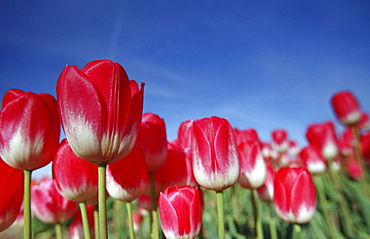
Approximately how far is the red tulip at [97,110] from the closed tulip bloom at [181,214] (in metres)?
0.22

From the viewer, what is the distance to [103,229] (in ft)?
1.60

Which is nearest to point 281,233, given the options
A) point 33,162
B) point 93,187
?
point 93,187

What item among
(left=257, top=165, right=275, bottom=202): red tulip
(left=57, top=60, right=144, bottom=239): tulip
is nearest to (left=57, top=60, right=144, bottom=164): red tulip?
(left=57, top=60, right=144, bottom=239): tulip

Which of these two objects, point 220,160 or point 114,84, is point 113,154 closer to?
point 114,84

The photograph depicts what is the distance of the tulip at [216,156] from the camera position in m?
0.68

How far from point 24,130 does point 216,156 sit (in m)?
0.47

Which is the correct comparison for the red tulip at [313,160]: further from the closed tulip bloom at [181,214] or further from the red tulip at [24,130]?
the red tulip at [24,130]

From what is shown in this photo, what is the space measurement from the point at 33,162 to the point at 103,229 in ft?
0.88

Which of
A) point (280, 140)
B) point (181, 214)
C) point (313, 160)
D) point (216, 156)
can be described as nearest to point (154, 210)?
point (181, 214)

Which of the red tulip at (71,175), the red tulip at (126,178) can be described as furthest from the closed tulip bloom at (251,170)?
the red tulip at (71,175)

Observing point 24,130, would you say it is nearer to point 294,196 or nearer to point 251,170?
point 251,170

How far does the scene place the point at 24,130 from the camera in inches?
24.1

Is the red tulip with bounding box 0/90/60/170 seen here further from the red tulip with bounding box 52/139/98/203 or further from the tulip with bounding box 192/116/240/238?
the tulip with bounding box 192/116/240/238

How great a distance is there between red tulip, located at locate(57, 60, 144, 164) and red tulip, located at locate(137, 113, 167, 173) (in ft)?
0.74
